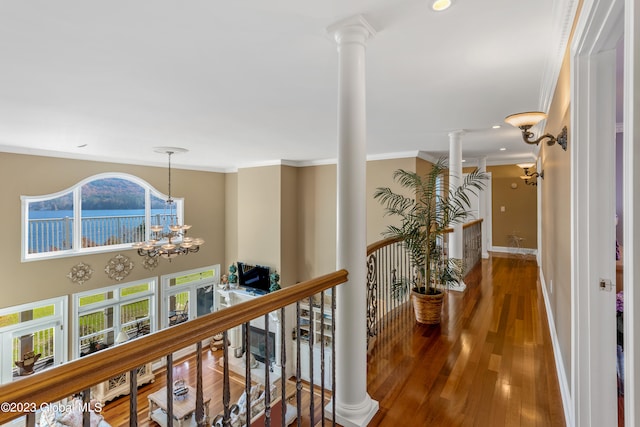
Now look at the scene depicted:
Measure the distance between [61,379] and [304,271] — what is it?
748 centimetres

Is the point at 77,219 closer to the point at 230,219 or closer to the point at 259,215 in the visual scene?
the point at 230,219

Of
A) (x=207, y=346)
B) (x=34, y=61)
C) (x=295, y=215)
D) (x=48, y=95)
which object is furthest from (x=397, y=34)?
(x=207, y=346)

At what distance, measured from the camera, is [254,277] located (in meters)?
7.86

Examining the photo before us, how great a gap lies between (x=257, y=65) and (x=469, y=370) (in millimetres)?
2928

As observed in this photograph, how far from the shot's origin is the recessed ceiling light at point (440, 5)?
1.58 meters

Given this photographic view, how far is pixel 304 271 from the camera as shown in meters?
8.09

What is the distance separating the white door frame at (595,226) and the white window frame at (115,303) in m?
7.63

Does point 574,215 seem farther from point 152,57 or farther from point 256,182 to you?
point 256,182

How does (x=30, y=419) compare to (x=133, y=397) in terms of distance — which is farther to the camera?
(x=133, y=397)

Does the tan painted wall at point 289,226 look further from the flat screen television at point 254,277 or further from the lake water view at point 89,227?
the lake water view at point 89,227

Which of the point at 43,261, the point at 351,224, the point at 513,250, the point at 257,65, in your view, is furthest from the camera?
the point at 513,250

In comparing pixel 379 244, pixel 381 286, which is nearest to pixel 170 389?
pixel 379 244

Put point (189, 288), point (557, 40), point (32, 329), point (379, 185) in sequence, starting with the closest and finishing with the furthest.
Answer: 1. point (557, 40)
2. point (32, 329)
3. point (379, 185)
4. point (189, 288)

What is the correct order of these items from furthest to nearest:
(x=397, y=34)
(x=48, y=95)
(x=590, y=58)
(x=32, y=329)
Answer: (x=32, y=329), (x=48, y=95), (x=397, y=34), (x=590, y=58)
